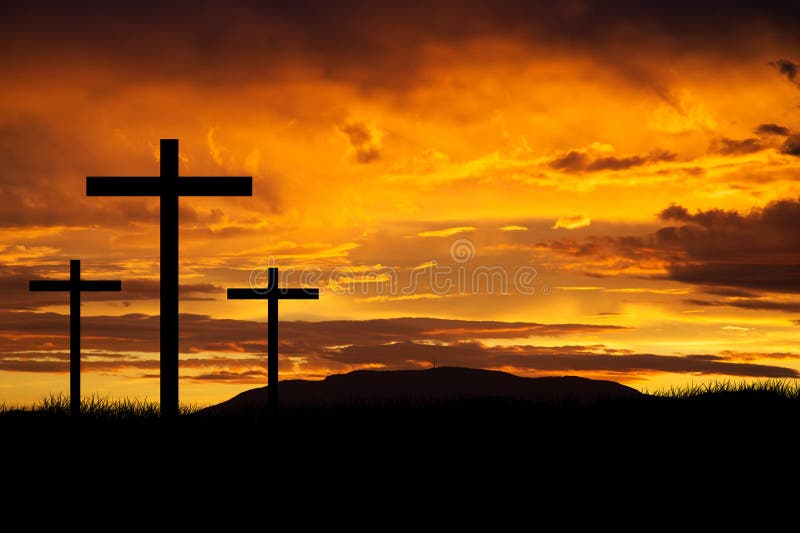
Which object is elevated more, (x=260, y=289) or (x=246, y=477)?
(x=260, y=289)

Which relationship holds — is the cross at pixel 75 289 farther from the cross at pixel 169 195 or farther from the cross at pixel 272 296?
the cross at pixel 169 195

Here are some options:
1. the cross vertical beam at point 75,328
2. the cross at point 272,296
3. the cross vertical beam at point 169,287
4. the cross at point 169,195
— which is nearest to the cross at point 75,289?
the cross vertical beam at point 75,328

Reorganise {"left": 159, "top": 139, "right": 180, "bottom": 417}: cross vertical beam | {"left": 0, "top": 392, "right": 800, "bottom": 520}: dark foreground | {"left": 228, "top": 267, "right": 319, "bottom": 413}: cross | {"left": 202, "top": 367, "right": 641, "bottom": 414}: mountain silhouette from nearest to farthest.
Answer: {"left": 0, "top": 392, "right": 800, "bottom": 520}: dark foreground, {"left": 159, "top": 139, "right": 180, "bottom": 417}: cross vertical beam, {"left": 228, "top": 267, "right": 319, "bottom": 413}: cross, {"left": 202, "top": 367, "right": 641, "bottom": 414}: mountain silhouette

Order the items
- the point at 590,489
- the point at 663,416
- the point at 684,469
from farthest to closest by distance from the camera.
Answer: the point at 663,416 < the point at 684,469 < the point at 590,489

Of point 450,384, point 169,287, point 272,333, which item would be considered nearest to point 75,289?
point 272,333

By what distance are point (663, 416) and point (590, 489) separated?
5021 mm

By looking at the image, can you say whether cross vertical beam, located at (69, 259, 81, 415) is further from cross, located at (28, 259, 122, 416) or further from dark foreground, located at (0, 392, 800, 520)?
dark foreground, located at (0, 392, 800, 520)

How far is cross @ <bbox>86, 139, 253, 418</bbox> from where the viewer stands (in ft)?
56.5

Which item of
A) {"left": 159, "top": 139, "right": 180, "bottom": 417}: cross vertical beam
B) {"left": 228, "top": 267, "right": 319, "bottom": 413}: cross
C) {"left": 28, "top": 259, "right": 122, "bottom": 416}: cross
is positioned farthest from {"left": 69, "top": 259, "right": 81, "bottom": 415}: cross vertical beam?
{"left": 159, "top": 139, "right": 180, "bottom": 417}: cross vertical beam

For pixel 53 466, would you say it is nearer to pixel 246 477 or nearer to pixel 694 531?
pixel 246 477

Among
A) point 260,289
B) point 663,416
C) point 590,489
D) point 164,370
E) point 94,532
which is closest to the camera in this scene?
point 94,532

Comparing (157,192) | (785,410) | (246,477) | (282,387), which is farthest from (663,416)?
(282,387)

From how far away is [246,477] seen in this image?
14422 mm

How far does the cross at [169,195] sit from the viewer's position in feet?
56.5
